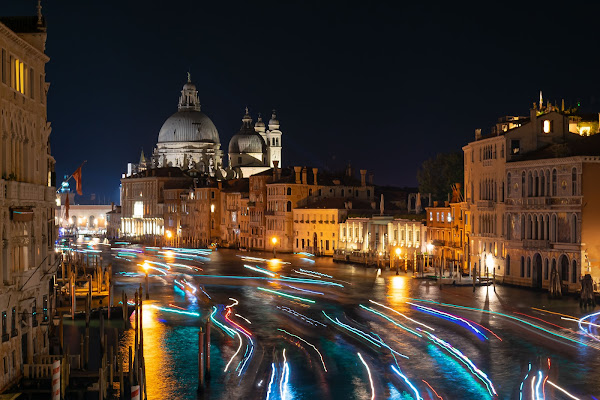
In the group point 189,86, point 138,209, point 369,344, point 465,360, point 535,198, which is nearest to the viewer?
point 465,360

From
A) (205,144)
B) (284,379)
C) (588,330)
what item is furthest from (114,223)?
(284,379)

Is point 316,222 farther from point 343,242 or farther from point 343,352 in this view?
point 343,352

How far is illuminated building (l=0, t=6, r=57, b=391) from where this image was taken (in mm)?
19969

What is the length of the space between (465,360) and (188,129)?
9454cm

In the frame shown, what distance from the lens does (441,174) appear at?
7269cm

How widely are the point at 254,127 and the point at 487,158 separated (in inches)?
2849

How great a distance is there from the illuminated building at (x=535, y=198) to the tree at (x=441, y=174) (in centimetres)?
1950

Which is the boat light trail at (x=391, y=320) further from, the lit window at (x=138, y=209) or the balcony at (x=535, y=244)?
the lit window at (x=138, y=209)

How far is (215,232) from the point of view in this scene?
90.4 meters

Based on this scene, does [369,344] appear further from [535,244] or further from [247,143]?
[247,143]

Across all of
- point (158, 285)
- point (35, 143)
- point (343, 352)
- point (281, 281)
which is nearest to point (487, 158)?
point (281, 281)

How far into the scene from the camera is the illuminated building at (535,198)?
39188 mm

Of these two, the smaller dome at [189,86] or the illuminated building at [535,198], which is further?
the smaller dome at [189,86]

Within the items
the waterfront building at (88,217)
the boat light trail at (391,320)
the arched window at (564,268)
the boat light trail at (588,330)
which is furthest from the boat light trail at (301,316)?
the waterfront building at (88,217)
